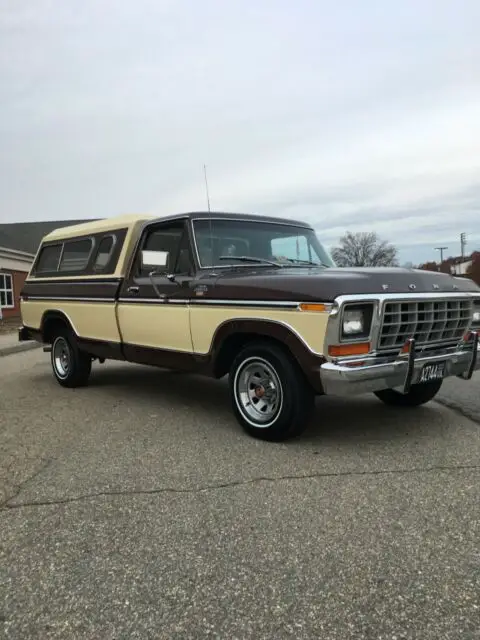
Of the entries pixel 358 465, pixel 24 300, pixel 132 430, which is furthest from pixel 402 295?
pixel 24 300

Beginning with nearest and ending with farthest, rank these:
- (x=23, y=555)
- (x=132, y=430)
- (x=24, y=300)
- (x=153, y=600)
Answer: (x=153, y=600)
(x=23, y=555)
(x=132, y=430)
(x=24, y=300)

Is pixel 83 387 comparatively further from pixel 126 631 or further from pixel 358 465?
pixel 126 631

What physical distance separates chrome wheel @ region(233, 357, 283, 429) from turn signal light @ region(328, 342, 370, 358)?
2.05 ft

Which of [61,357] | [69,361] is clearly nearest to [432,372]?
[69,361]

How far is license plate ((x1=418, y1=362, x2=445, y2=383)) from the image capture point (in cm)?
468

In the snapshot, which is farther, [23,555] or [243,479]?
[243,479]

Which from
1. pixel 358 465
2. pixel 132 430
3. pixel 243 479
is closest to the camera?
pixel 243 479

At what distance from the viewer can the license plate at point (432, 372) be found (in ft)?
15.3

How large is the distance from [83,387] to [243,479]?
443cm

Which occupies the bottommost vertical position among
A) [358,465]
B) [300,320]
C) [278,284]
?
[358,465]

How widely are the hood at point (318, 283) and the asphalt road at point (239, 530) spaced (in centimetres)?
128

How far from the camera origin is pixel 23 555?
295 cm

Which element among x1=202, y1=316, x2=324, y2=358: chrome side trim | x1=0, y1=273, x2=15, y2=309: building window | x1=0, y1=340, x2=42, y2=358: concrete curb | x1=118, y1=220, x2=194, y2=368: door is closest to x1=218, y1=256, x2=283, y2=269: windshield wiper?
x1=118, y1=220, x2=194, y2=368: door

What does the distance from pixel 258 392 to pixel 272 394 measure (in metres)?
0.14
